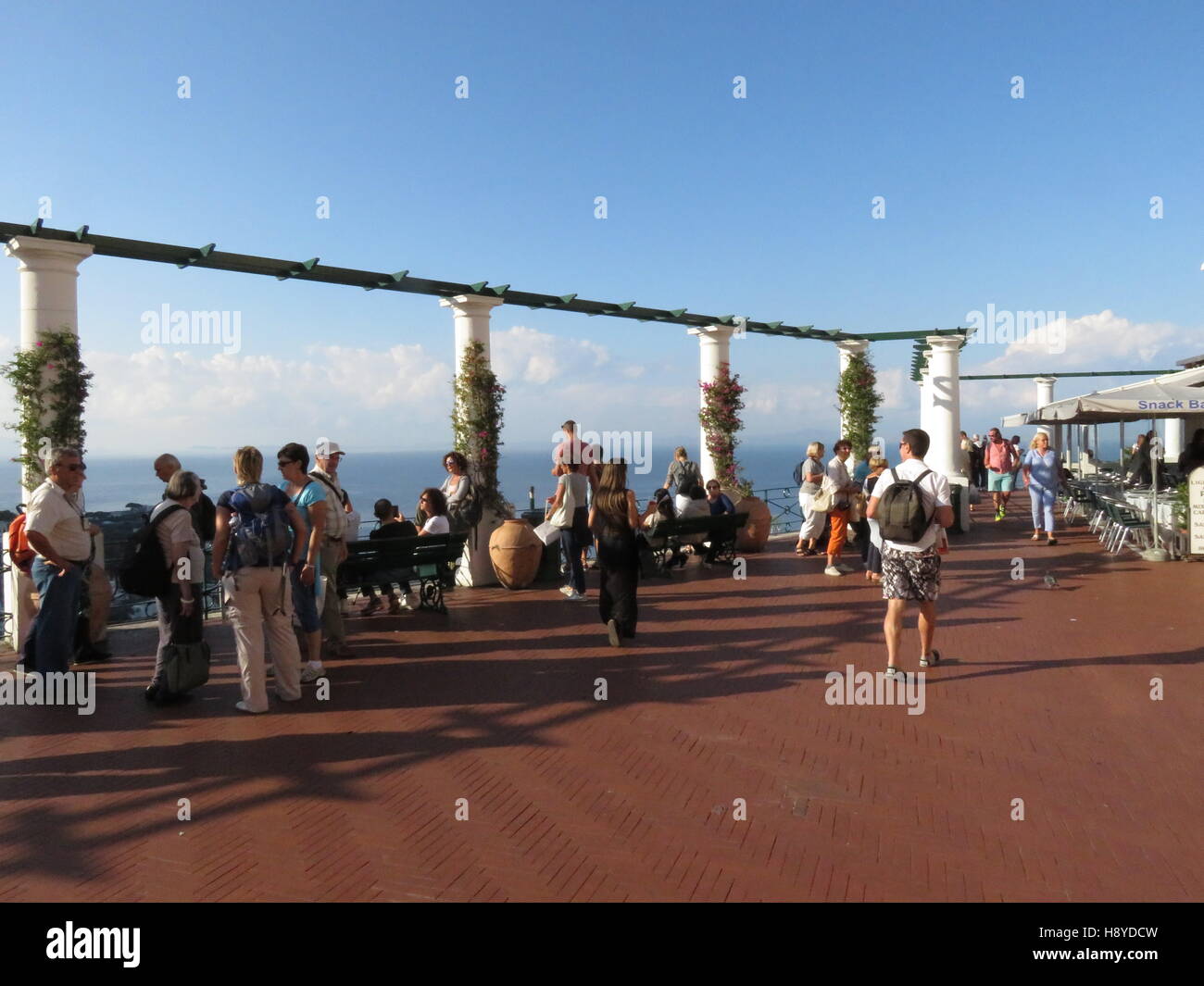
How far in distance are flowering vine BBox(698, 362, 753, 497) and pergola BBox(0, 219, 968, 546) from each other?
16cm

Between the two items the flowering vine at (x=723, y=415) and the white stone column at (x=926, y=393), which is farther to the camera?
the white stone column at (x=926, y=393)

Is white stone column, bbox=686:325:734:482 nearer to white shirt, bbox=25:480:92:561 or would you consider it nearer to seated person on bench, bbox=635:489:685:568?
seated person on bench, bbox=635:489:685:568

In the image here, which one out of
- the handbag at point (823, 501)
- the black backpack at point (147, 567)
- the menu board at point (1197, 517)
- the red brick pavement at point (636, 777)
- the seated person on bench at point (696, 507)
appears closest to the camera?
the red brick pavement at point (636, 777)

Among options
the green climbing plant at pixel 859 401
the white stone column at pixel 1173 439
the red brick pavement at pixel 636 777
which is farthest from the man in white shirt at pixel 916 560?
the white stone column at pixel 1173 439

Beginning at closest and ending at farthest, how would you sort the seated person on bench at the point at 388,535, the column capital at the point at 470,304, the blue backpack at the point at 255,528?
the blue backpack at the point at 255,528
the seated person on bench at the point at 388,535
the column capital at the point at 470,304

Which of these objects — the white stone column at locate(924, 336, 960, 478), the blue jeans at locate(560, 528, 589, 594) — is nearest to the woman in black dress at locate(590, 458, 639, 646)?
the blue jeans at locate(560, 528, 589, 594)

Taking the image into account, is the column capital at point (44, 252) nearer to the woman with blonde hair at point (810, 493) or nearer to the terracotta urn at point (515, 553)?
the terracotta urn at point (515, 553)

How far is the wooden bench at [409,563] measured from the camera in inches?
345

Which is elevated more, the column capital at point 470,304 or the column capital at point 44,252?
the column capital at point 470,304

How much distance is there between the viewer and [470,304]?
11203 millimetres

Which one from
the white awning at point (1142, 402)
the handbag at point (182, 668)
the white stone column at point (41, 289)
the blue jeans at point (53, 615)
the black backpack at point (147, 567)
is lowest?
the handbag at point (182, 668)

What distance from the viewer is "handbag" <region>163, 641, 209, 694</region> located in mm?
6289

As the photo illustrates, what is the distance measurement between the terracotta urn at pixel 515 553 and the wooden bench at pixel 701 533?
4.95ft
